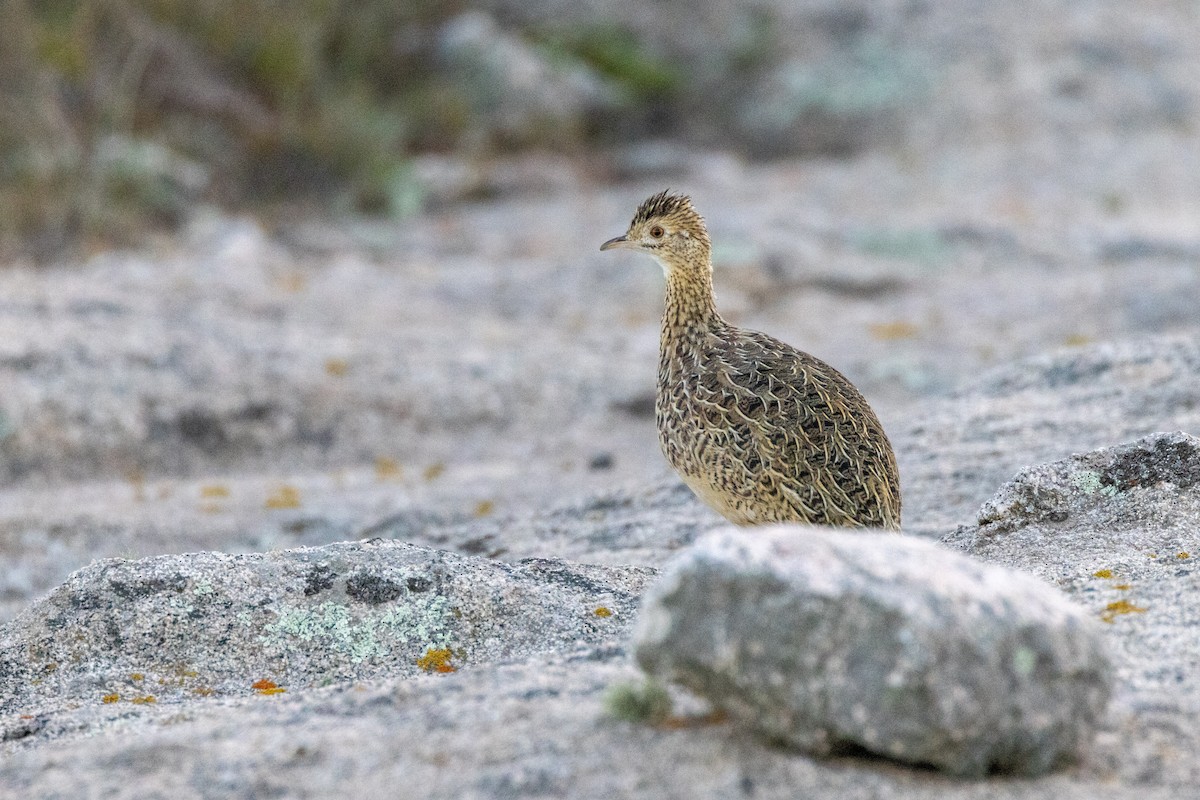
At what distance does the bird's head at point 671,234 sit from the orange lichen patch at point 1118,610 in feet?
8.65

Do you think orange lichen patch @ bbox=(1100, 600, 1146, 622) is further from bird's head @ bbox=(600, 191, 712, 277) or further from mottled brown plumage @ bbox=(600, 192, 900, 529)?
bird's head @ bbox=(600, 191, 712, 277)

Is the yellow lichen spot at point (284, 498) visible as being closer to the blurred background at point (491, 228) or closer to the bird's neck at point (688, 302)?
the blurred background at point (491, 228)

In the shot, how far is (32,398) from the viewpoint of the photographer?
28.0 feet

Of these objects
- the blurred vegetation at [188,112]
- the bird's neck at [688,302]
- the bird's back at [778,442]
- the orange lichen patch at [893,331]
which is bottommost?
the bird's back at [778,442]

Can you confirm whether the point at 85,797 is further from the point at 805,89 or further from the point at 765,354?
the point at 805,89

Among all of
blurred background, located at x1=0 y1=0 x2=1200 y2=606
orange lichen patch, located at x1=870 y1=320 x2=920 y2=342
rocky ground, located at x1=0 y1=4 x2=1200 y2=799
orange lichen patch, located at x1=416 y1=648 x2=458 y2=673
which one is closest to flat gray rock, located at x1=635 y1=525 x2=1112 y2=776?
rocky ground, located at x1=0 y1=4 x2=1200 y2=799

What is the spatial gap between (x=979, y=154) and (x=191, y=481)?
31.5 feet

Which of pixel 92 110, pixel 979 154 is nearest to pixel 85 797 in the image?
pixel 92 110

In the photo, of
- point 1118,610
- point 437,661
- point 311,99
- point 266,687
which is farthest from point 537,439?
point 311,99

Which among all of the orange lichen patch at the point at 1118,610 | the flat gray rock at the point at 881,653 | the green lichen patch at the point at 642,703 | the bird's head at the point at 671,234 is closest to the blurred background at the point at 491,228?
the bird's head at the point at 671,234

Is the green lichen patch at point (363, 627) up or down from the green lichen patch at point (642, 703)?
down

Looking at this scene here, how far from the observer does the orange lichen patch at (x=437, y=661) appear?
4387 mm

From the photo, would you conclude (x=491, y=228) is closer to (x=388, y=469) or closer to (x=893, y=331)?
(x=893, y=331)

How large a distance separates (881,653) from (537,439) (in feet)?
20.9
